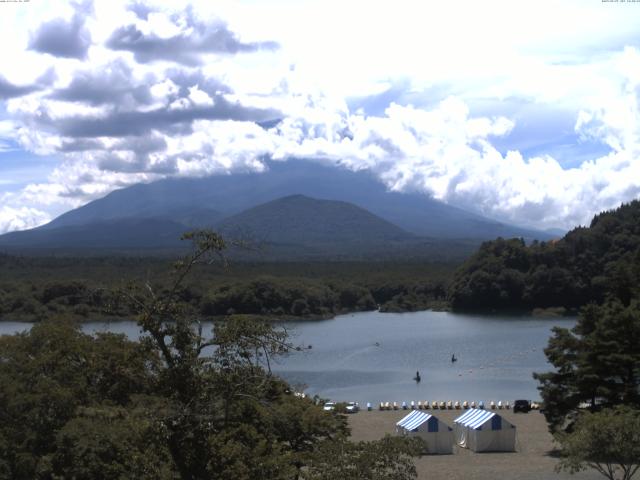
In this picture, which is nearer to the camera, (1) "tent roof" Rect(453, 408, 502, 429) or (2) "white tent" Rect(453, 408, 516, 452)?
(2) "white tent" Rect(453, 408, 516, 452)

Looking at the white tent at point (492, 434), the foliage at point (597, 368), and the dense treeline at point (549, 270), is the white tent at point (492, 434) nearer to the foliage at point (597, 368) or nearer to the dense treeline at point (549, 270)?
the foliage at point (597, 368)

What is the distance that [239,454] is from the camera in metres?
8.20

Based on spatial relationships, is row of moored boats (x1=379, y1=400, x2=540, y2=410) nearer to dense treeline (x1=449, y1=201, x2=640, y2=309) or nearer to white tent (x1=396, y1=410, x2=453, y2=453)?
white tent (x1=396, y1=410, x2=453, y2=453)

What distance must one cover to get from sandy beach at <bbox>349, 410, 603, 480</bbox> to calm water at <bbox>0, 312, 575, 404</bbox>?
14.9 feet

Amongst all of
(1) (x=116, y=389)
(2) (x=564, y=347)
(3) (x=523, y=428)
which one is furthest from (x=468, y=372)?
(1) (x=116, y=389)

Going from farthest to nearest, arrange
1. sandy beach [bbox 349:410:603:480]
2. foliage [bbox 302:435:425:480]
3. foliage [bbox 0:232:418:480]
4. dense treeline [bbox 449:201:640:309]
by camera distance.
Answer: dense treeline [bbox 449:201:640:309], sandy beach [bbox 349:410:603:480], foliage [bbox 302:435:425:480], foliage [bbox 0:232:418:480]

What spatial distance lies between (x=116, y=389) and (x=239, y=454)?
5378 millimetres

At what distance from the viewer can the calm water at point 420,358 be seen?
114 ft

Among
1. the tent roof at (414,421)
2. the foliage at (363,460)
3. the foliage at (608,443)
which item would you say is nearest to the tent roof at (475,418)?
the tent roof at (414,421)

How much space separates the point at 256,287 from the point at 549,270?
78.7 feet

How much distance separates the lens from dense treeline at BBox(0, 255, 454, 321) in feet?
209

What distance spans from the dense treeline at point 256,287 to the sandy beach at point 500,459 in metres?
25.4

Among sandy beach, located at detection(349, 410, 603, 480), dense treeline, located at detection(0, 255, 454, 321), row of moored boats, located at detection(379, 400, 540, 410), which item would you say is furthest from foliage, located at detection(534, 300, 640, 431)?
dense treeline, located at detection(0, 255, 454, 321)

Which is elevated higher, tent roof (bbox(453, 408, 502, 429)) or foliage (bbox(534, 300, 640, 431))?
foliage (bbox(534, 300, 640, 431))
